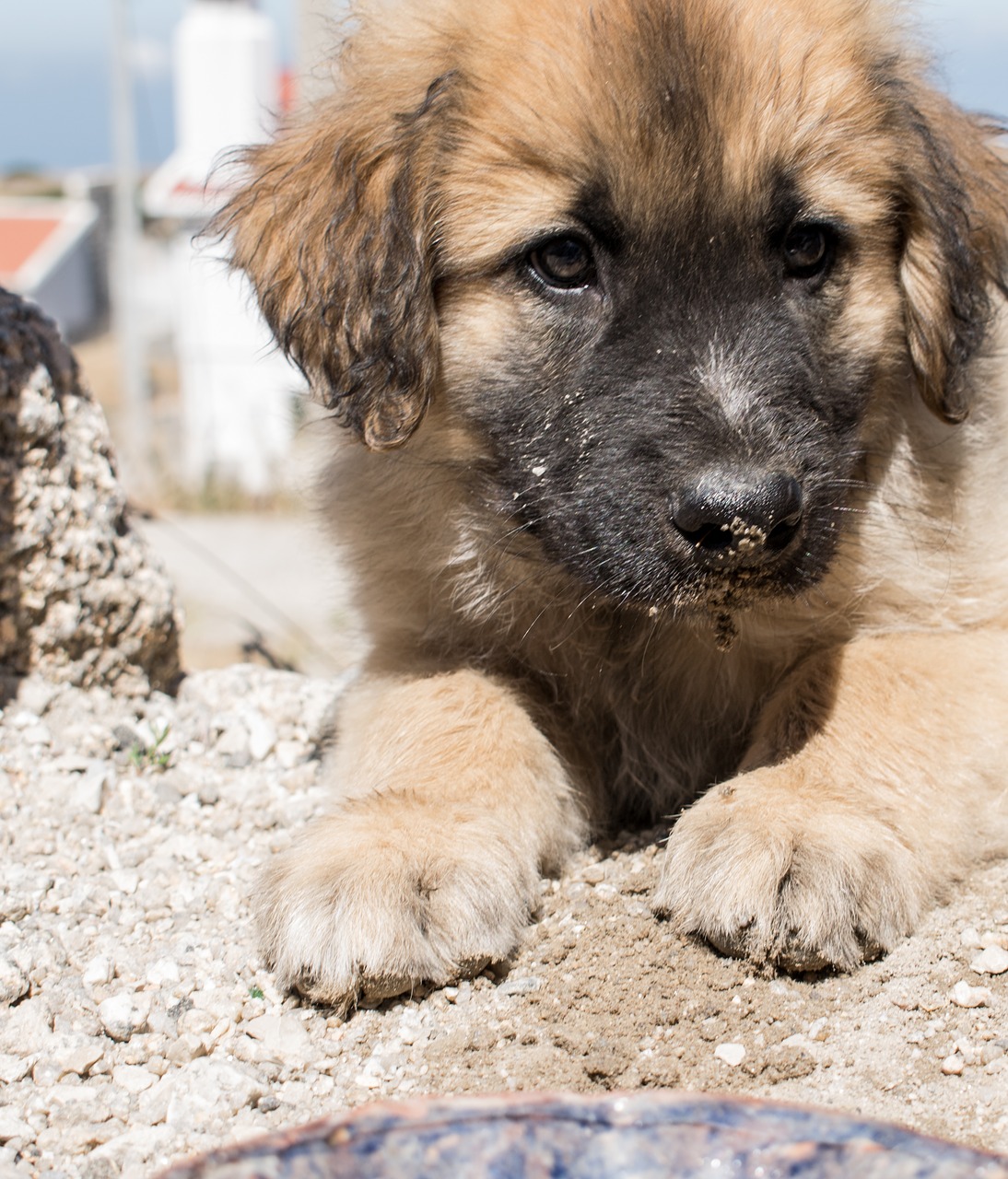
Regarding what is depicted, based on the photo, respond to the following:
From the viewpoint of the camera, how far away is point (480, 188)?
2.63 metres

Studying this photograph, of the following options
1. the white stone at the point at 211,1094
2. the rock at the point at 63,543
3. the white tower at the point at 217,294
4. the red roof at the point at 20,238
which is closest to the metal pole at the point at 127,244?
the white tower at the point at 217,294

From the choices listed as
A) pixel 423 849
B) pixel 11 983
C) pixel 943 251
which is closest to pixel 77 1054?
pixel 11 983

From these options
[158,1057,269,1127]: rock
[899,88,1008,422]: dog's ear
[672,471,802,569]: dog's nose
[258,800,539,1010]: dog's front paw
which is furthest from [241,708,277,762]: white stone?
[899,88,1008,422]: dog's ear

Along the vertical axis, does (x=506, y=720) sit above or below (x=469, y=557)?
below

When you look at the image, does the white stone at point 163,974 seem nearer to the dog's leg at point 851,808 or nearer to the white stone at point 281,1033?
the white stone at point 281,1033

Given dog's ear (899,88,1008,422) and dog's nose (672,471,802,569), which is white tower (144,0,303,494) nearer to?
dog's ear (899,88,1008,422)

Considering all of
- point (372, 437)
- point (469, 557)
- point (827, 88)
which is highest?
point (827, 88)

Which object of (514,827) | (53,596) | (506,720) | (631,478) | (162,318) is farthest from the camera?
(162,318)

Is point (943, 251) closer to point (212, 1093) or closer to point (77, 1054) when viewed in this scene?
point (212, 1093)

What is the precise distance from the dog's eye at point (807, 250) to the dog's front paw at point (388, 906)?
1.25 m

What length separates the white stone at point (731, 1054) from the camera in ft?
6.66

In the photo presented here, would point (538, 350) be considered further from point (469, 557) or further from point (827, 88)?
point (827, 88)

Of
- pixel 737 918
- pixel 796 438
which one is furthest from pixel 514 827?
pixel 796 438

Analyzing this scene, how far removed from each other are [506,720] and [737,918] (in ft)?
2.58
